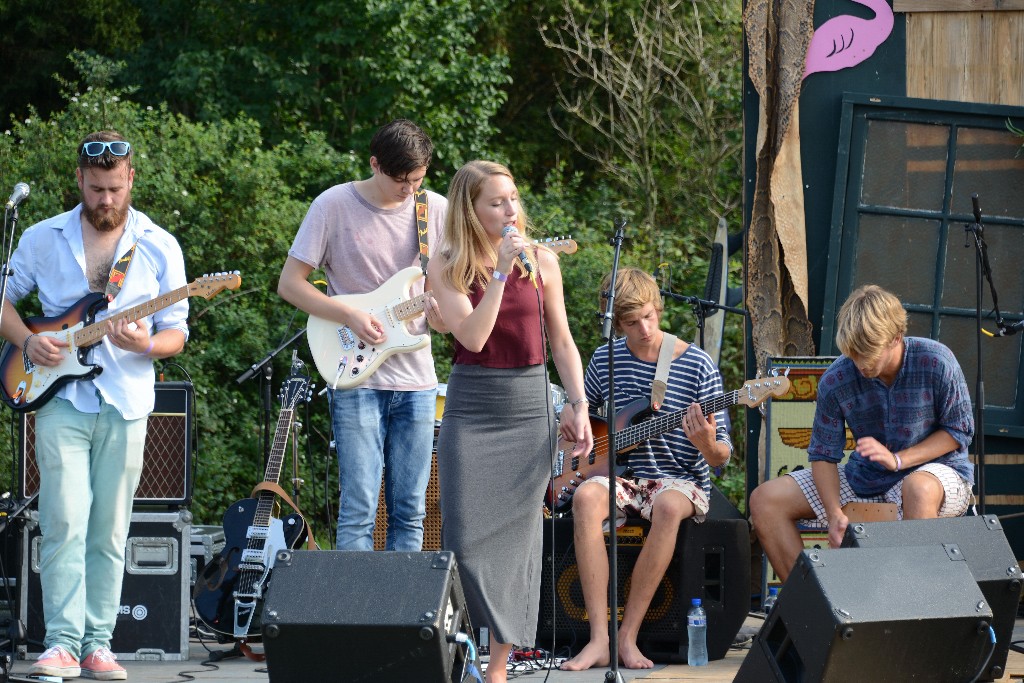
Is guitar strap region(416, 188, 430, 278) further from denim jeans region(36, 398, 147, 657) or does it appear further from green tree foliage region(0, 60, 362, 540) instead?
green tree foliage region(0, 60, 362, 540)

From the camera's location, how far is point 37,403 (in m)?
4.32

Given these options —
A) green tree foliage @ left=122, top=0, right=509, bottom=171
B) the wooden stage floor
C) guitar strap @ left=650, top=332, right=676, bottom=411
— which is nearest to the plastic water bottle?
the wooden stage floor

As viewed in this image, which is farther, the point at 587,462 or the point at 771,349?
the point at 771,349

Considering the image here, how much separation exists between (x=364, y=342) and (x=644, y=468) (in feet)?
4.21

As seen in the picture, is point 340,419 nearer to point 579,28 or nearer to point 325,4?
point 325,4

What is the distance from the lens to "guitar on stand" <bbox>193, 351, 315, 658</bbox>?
4992mm

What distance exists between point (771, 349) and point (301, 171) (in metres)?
5.39

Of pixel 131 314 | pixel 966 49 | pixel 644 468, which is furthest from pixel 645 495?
pixel 966 49

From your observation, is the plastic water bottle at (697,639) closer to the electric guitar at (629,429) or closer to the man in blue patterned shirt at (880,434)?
the man in blue patterned shirt at (880,434)

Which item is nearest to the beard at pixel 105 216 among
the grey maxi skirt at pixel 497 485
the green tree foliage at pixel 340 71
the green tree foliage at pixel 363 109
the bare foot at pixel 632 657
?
the grey maxi skirt at pixel 497 485

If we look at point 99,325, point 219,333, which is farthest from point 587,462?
point 219,333

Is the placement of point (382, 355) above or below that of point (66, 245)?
below

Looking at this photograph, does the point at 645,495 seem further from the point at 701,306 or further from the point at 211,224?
the point at 211,224

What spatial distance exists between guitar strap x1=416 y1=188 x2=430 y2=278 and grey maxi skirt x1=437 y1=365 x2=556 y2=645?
0.86m
